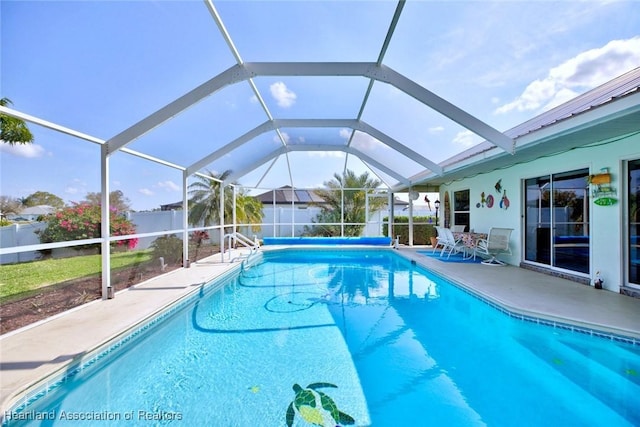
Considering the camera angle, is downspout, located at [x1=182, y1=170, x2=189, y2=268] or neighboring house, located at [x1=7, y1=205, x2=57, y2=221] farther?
downspout, located at [x1=182, y1=170, x2=189, y2=268]

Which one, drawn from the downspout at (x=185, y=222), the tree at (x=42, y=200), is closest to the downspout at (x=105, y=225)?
the tree at (x=42, y=200)

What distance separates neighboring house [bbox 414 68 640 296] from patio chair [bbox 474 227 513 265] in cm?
24

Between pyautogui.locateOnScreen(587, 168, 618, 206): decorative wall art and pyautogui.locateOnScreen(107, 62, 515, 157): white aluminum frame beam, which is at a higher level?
pyautogui.locateOnScreen(107, 62, 515, 157): white aluminum frame beam

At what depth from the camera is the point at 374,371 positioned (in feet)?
11.5

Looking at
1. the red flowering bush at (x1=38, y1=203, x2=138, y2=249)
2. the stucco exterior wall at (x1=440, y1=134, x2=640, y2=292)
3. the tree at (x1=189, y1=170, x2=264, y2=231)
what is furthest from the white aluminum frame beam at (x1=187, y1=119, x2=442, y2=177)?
the red flowering bush at (x1=38, y1=203, x2=138, y2=249)

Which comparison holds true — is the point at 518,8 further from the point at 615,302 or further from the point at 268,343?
the point at 268,343

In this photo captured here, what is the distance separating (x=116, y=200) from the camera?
601 centimetres

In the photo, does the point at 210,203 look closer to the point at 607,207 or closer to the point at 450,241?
the point at 450,241

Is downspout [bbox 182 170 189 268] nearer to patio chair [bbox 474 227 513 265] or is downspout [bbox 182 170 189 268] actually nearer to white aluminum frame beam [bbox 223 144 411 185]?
white aluminum frame beam [bbox 223 144 411 185]

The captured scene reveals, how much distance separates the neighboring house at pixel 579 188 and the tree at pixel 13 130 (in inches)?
291

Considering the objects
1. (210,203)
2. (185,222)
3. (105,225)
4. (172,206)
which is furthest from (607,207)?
(210,203)

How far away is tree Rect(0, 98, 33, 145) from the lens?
3.63 m

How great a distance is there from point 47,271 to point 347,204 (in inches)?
486

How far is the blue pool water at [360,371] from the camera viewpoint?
2.76 metres
